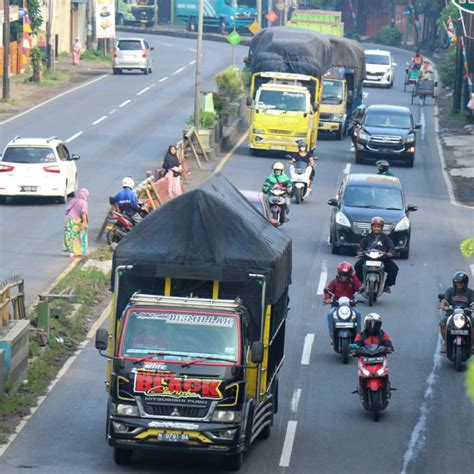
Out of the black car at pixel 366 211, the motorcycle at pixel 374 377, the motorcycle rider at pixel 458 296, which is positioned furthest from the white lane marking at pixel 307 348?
the black car at pixel 366 211

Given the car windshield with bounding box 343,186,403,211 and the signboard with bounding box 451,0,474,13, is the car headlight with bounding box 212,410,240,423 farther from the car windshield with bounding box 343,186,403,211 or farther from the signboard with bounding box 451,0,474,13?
the car windshield with bounding box 343,186,403,211

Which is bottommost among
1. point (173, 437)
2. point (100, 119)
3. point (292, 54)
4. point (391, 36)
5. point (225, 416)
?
point (391, 36)

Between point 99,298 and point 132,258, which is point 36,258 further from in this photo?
point 132,258

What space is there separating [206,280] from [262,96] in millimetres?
31897

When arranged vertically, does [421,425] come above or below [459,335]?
below

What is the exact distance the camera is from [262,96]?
47031 mm

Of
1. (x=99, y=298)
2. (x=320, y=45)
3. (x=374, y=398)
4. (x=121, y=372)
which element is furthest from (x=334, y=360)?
(x=320, y=45)

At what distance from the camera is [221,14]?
3917 inches

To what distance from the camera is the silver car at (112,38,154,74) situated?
229 ft

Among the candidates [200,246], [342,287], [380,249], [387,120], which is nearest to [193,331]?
[200,246]

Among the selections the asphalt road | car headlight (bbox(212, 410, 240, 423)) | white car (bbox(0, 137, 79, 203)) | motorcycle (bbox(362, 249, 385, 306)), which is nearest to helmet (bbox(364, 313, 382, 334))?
the asphalt road

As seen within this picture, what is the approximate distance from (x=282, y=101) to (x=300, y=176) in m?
9.86

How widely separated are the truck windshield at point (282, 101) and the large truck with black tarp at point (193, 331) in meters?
30.4

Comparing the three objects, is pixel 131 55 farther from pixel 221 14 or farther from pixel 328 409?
pixel 328 409
